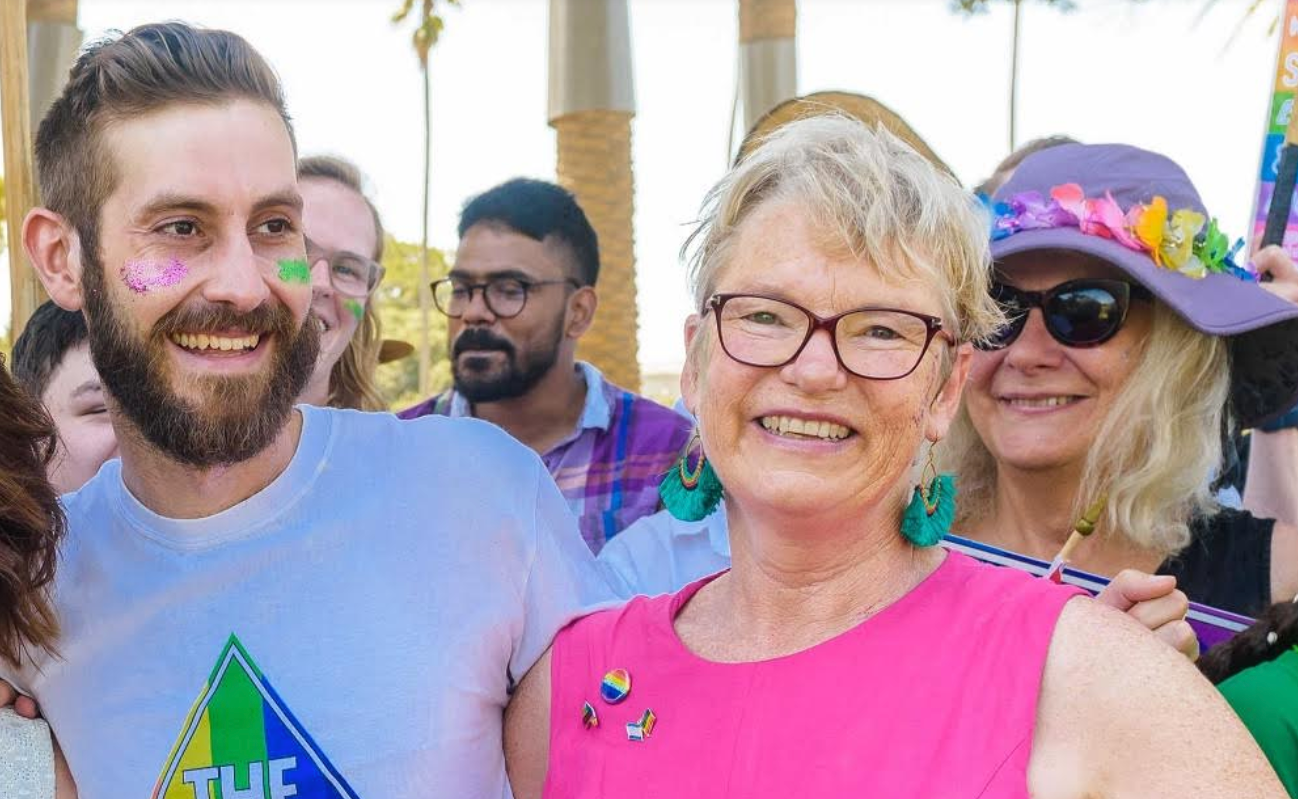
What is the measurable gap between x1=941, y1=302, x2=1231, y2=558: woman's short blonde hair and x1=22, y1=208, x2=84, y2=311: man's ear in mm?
2037

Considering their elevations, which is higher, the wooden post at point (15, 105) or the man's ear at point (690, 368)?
the wooden post at point (15, 105)

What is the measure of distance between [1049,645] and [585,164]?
7579 millimetres

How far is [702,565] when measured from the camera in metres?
3.61

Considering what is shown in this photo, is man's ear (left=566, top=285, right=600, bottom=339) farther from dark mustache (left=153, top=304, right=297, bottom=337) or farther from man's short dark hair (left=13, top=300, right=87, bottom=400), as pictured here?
dark mustache (left=153, top=304, right=297, bottom=337)

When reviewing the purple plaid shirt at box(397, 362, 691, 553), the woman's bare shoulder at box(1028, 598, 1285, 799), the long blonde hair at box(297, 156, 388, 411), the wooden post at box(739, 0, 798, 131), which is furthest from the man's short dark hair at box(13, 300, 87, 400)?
the wooden post at box(739, 0, 798, 131)

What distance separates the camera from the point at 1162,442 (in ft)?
9.78

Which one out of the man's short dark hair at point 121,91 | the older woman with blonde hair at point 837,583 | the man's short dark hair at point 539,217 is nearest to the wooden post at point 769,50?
the man's short dark hair at point 539,217

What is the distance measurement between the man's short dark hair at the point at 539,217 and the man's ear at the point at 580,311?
0.05 m

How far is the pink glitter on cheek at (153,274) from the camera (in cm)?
245

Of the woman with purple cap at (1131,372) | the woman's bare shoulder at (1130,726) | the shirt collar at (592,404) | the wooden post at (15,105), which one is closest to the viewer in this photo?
the woman's bare shoulder at (1130,726)

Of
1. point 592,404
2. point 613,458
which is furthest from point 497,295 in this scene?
point 613,458

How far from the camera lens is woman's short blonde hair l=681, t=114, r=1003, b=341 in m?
2.18

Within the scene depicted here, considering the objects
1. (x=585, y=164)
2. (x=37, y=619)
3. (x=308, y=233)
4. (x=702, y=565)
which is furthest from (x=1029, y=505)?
(x=585, y=164)

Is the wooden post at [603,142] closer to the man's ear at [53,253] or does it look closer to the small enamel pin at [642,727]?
the man's ear at [53,253]
